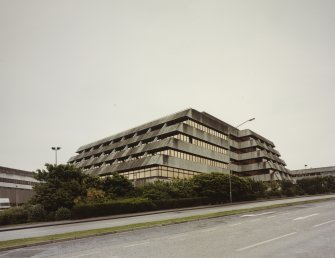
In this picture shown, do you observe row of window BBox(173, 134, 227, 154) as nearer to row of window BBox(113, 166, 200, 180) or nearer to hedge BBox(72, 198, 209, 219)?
row of window BBox(113, 166, 200, 180)

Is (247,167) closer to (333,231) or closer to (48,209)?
(48,209)

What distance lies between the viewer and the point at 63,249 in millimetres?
11508

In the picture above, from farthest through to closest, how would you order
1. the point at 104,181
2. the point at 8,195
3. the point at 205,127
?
the point at 8,195, the point at 205,127, the point at 104,181

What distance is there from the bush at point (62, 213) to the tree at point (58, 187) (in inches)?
48.1

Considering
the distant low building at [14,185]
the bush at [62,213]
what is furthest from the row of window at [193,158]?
Answer: the distant low building at [14,185]

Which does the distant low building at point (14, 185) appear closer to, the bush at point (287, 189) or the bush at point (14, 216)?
the bush at point (14, 216)

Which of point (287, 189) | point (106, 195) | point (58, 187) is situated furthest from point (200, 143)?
point (58, 187)

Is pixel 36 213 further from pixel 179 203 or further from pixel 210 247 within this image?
pixel 210 247

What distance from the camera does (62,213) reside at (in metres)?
30.0

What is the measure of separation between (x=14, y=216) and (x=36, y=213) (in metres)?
1.82

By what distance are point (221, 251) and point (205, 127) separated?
58599mm

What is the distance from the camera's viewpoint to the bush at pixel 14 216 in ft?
93.8

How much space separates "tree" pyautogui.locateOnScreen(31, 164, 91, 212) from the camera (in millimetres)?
31234

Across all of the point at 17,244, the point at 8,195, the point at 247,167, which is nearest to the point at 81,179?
the point at 17,244
